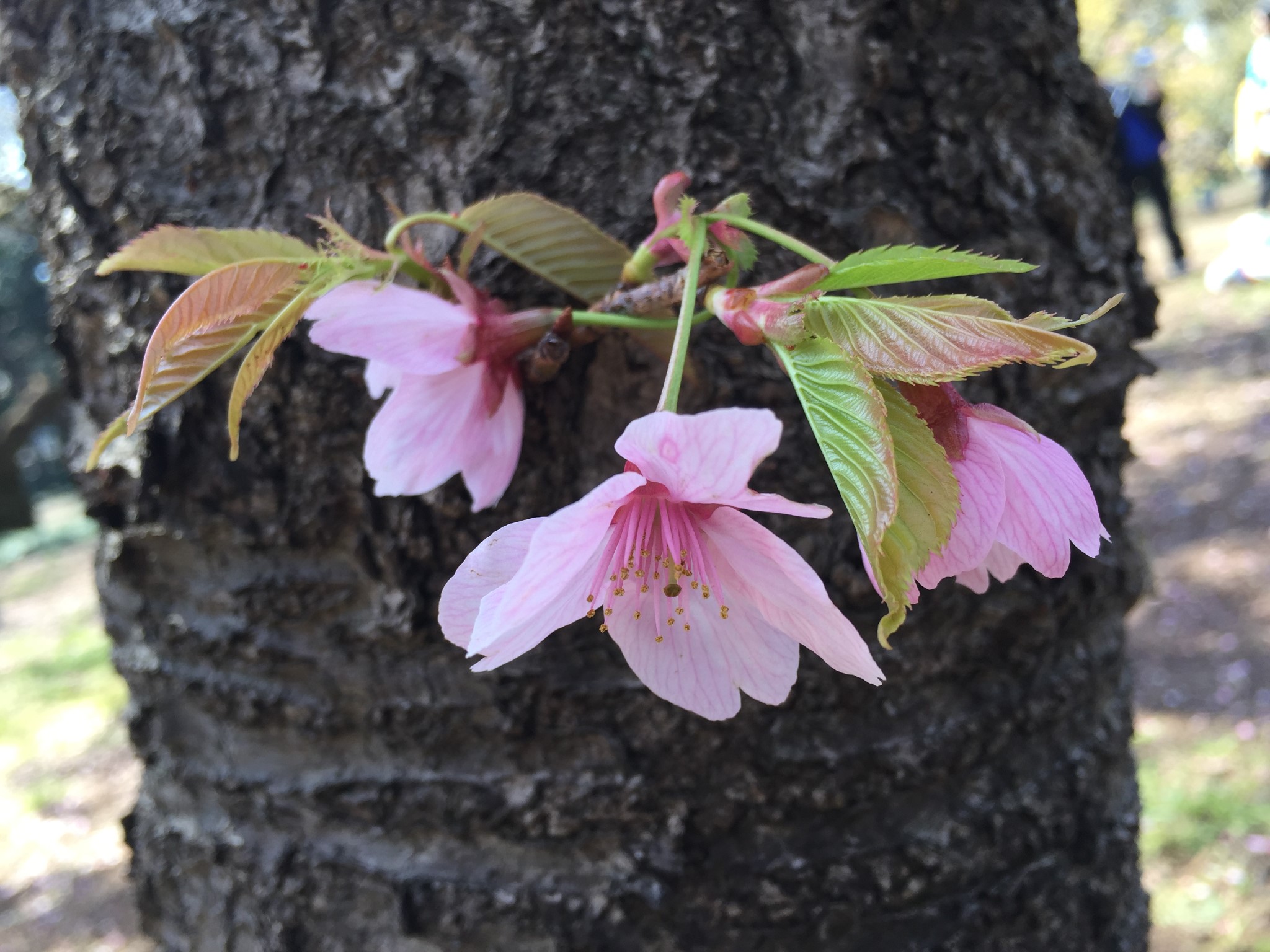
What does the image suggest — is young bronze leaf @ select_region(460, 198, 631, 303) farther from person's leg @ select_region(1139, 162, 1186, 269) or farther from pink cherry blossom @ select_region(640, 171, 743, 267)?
person's leg @ select_region(1139, 162, 1186, 269)

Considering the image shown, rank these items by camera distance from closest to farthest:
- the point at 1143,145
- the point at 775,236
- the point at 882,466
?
1. the point at 882,466
2. the point at 775,236
3. the point at 1143,145

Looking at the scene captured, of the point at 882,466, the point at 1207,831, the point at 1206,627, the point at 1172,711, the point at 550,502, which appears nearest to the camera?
the point at 882,466

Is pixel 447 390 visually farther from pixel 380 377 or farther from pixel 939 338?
pixel 939 338

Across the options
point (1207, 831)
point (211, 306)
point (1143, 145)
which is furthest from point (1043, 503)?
point (1143, 145)

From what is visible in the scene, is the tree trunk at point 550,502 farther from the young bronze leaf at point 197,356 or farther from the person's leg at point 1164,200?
the person's leg at point 1164,200

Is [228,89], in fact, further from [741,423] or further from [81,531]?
[81,531]

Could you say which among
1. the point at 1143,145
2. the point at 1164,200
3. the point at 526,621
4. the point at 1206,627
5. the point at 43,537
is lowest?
the point at 43,537
